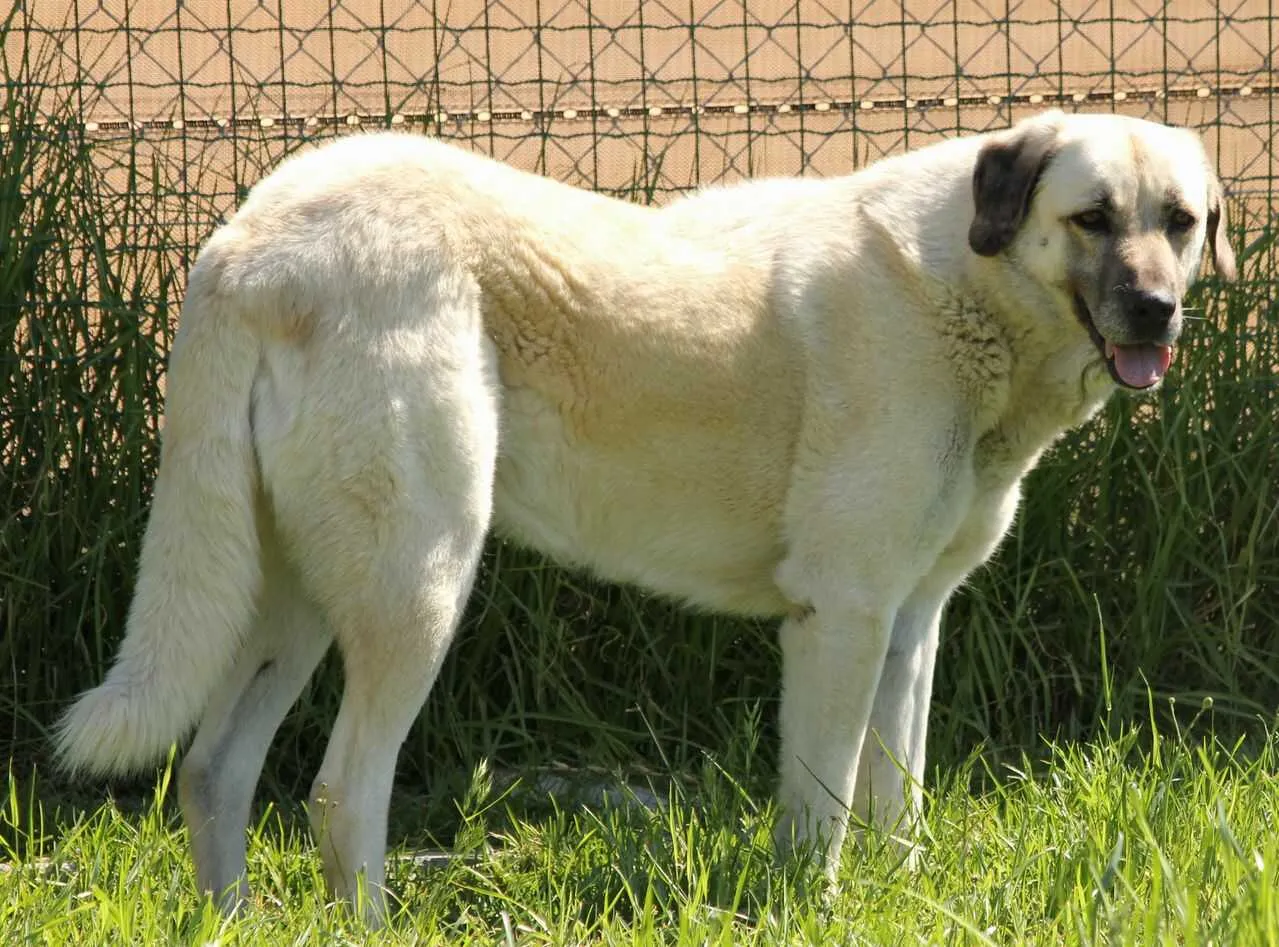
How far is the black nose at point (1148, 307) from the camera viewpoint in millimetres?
3096

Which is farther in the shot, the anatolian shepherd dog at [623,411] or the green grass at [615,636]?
the green grass at [615,636]

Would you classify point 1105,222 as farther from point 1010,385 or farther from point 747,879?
point 747,879

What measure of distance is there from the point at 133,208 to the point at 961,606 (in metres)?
2.47

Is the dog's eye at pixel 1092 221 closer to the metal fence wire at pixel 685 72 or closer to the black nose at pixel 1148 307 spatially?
the black nose at pixel 1148 307

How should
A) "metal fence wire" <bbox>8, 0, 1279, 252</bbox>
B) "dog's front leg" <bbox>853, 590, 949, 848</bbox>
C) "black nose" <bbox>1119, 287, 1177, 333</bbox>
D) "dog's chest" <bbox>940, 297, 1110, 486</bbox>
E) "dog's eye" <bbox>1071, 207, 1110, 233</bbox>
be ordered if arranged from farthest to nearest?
"metal fence wire" <bbox>8, 0, 1279, 252</bbox> → "dog's front leg" <bbox>853, 590, 949, 848</bbox> → "dog's chest" <bbox>940, 297, 1110, 486</bbox> → "dog's eye" <bbox>1071, 207, 1110, 233</bbox> → "black nose" <bbox>1119, 287, 1177, 333</bbox>

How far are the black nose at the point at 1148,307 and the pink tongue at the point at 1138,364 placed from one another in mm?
69

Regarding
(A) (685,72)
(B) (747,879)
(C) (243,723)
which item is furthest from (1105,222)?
(A) (685,72)

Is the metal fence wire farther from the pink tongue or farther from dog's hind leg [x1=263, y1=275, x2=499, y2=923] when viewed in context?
dog's hind leg [x1=263, y1=275, x2=499, y2=923]

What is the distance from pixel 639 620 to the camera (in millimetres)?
4270

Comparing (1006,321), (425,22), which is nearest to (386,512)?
(1006,321)

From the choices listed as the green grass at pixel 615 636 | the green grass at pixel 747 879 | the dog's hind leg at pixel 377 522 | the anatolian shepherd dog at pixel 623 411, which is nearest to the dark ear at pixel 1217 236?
the anatolian shepherd dog at pixel 623 411

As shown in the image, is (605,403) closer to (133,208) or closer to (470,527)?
(470,527)

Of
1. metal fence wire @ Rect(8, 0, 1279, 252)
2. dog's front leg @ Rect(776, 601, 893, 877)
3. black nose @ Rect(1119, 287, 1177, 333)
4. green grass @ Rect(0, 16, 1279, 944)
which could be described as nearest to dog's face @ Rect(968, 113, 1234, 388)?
black nose @ Rect(1119, 287, 1177, 333)

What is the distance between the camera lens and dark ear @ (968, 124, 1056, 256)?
10.6 ft
